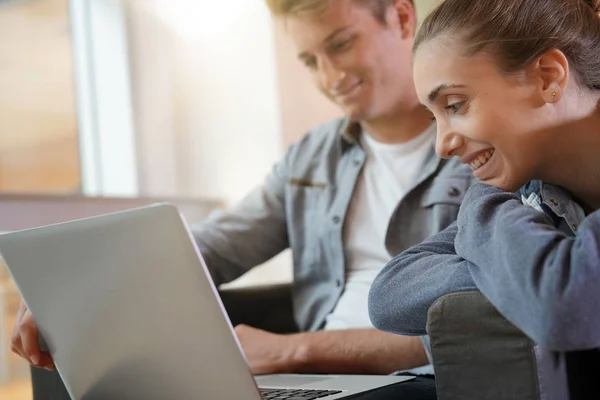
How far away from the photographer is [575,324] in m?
0.73

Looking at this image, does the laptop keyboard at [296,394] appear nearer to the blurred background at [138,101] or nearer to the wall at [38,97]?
the blurred background at [138,101]

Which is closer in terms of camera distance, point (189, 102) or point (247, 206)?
point (247, 206)

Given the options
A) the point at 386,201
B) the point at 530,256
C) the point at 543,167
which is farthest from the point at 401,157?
the point at 530,256

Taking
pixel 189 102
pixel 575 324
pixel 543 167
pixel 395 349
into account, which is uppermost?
pixel 189 102

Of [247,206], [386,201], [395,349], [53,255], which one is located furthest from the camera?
[247,206]

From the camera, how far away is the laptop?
2.74ft

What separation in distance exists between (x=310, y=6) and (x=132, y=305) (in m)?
0.80

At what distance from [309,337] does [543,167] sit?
1.81ft

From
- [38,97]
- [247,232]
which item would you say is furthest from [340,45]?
[38,97]

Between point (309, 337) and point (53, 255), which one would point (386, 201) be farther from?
point (53, 255)

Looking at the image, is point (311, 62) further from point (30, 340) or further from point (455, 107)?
point (30, 340)

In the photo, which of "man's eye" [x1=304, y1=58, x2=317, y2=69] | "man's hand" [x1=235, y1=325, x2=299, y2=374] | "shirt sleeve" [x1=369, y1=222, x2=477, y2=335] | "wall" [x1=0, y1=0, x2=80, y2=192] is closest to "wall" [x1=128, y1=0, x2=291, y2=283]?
"wall" [x1=0, y1=0, x2=80, y2=192]

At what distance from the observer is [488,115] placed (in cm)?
93

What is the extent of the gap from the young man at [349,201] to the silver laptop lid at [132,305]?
467 mm
